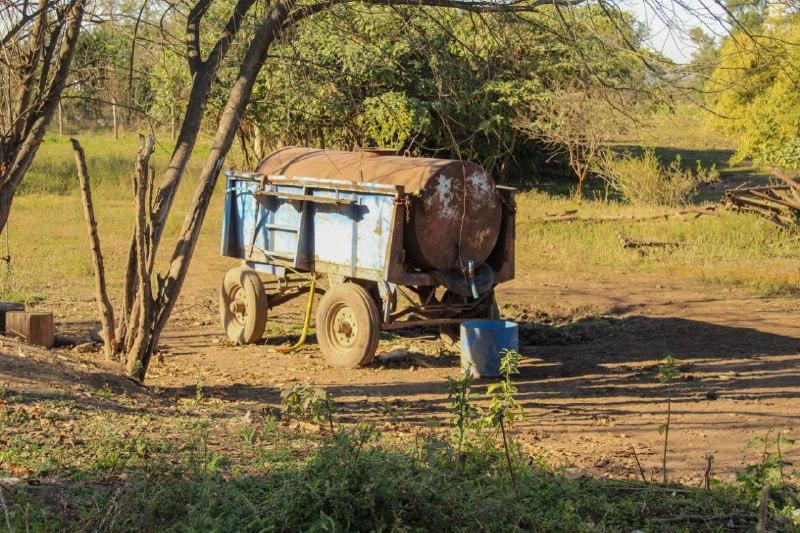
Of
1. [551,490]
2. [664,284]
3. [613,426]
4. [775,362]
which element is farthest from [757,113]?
[551,490]

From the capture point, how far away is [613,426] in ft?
26.4

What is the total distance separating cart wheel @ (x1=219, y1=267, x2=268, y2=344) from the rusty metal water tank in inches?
57.7

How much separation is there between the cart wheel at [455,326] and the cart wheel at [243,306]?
6.73 feet

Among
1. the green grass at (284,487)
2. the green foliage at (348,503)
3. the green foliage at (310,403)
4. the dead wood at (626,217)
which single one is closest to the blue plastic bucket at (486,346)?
the green foliage at (310,403)

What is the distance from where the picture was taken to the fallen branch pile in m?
17.2

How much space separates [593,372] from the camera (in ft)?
33.2

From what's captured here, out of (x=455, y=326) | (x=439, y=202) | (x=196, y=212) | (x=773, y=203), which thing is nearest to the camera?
(x=196, y=212)

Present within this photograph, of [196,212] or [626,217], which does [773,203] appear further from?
[196,212]

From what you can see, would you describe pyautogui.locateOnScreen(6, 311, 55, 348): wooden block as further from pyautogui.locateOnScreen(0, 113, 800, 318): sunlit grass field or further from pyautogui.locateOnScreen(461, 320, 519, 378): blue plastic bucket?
pyautogui.locateOnScreen(461, 320, 519, 378): blue plastic bucket

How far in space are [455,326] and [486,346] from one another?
143 centimetres

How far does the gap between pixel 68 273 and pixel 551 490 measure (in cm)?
1150

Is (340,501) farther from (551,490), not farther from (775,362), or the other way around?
(775,362)

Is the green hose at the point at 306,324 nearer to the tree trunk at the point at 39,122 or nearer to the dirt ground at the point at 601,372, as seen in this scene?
the dirt ground at the point at 601,372

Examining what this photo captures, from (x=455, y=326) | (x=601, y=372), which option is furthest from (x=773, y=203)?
(x=601, y=372)
